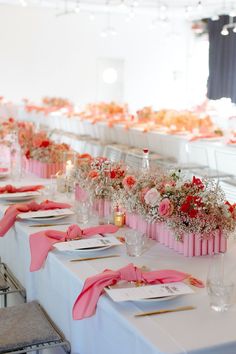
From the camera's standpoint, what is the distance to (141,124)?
8258mm

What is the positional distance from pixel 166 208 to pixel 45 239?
606 millimetres

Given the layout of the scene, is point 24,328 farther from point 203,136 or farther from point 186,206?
point 203,136

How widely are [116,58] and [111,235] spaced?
11609 millimetres

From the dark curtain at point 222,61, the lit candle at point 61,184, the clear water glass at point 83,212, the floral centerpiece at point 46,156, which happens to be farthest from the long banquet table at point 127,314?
the dark curtain at point 222,61

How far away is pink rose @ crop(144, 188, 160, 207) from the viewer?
8.19 feet

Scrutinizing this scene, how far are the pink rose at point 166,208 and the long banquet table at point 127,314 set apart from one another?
0.19 metres

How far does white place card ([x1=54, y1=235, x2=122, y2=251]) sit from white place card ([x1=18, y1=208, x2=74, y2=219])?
1.78 feet

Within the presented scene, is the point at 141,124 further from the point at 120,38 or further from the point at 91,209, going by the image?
the point at 120,38

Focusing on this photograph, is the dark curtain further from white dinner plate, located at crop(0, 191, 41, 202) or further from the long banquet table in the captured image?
the long banquet table

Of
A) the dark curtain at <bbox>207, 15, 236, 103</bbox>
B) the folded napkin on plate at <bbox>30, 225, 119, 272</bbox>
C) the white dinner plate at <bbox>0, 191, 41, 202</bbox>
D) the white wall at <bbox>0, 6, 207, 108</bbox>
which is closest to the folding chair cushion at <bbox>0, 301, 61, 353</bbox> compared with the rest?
the folded napkin on plate at <bbox>30, 225, 119, 272</bbox>

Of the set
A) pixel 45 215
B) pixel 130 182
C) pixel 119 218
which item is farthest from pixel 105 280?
pixel 45 215

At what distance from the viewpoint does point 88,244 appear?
248 centimetres

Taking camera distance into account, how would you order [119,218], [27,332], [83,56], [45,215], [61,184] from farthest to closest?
[83,56]
[61,184]
[45,215]
[119,218]
[27,332]

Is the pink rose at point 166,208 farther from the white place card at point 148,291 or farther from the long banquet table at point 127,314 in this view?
the white place card at point 148,291
